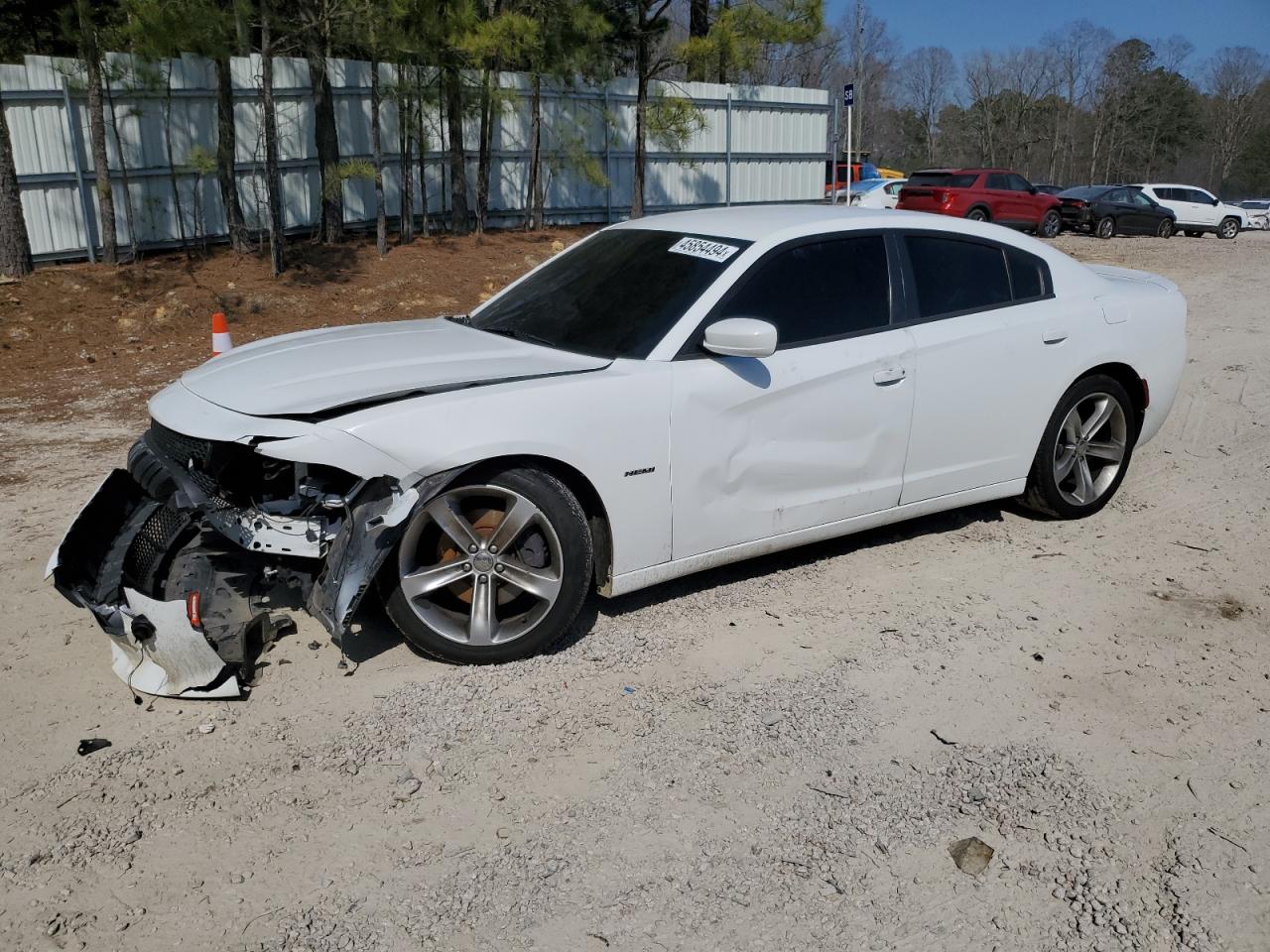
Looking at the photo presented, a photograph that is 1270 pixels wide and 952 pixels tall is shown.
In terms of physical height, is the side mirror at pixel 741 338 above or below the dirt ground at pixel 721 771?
above

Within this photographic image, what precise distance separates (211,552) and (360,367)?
3.09 ft

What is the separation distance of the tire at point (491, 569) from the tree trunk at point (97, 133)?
36.9 ft

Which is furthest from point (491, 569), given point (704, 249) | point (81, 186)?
point (81, 186)

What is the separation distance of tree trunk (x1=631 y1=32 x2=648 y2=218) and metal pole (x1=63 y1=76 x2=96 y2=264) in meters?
9.03

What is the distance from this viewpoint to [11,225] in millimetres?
12250

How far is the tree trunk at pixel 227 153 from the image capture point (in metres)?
13.6

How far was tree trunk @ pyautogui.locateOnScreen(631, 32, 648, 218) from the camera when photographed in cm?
1959

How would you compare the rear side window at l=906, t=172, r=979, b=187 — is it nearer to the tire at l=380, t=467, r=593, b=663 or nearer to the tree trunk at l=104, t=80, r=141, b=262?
the tree trunk at l=104, t=80, r=141, b=262

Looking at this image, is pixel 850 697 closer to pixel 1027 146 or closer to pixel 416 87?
pixel 416 87

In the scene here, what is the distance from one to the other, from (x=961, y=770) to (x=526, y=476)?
5.97ft

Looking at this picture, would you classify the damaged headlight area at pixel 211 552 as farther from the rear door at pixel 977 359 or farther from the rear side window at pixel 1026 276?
the rear side window at pixel 1026 276

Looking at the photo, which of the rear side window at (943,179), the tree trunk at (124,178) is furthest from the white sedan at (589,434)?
the rear side window at (943,179)

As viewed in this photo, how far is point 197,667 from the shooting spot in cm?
388

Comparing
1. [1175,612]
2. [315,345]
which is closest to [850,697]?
[1175,612]
